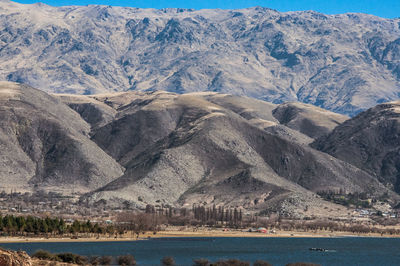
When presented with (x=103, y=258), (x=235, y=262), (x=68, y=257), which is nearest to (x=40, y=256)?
(x=68, y=257)

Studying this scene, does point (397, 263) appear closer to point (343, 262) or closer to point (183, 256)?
point (343, 262)

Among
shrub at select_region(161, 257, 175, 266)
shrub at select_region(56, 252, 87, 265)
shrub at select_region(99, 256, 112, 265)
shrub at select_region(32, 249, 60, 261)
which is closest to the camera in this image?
shrub at select_region(32, 249, 60, 261)

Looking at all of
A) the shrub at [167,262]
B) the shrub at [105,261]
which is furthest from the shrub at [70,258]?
the shrub at [167,262]

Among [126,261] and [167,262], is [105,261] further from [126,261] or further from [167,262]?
[167,262]

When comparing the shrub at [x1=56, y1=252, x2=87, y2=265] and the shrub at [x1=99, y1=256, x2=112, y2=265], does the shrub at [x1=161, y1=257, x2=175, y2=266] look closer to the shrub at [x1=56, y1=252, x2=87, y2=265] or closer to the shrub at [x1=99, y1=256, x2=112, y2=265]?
the shrub at [x1=99, y1=256, x2=112, y2=265]

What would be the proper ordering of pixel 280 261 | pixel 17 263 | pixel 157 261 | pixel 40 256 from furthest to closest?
pixel 280 261 → pixel 157 261 → pixel 40 256 → pixel 17 263

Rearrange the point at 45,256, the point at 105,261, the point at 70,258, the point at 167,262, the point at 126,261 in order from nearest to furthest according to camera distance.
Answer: the point at 45,256 < the point at 70,258 < the point at 105,261 < the point at 126,261 < the point at 167,262

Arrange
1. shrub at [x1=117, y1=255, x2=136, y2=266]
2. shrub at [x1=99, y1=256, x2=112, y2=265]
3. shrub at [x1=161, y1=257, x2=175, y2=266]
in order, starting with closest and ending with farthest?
shrub at [x1=99, y1=256, x2=112, y2=265] → shrub at [x1=117, y1=255, x2=136, y2=266] → shrub at [x1=161, y1=257, x2=175, y2=266]

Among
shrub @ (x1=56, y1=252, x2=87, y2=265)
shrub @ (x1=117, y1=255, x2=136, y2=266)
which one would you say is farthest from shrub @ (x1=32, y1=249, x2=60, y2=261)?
shrub @ (x1=117, y1=255, x2=136, y2=266)

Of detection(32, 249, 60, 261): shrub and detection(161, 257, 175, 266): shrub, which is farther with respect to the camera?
detection(161, 257, 175, 266): shrub

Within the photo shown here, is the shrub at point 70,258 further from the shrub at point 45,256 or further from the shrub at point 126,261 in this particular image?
the shrub at point 126,261

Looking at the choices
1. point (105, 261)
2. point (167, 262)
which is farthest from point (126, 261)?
point (167, 262)
